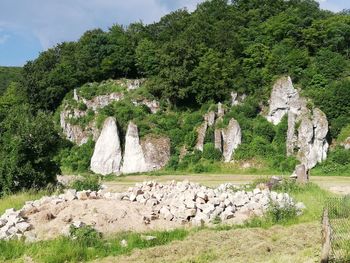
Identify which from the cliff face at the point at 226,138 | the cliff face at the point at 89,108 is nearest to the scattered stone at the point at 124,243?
the cliff face at the point at 226,138

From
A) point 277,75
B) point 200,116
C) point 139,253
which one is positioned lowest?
A: point 139,253

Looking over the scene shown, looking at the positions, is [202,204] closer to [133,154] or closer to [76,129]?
[133,154]

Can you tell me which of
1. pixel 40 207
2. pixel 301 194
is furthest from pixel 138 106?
pixel 40 207

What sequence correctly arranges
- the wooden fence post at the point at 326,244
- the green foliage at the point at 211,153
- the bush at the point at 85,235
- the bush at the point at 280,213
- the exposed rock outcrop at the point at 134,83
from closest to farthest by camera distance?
the wooden fence post at the point at 326,244
the bush at the point at 85,235
the bush at the point at 280,213
the green foliage at the point at 211,153
the exposed rock outcrop at the point at 134,83

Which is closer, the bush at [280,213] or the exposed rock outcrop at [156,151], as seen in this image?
the bush at [280,213]

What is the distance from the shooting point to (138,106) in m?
53.9

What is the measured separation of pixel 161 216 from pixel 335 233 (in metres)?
6.27

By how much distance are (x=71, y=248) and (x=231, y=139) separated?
3598 cm

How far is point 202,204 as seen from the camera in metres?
17.4

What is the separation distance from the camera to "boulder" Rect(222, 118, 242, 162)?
47.3 metres

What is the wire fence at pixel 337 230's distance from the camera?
32.2ft

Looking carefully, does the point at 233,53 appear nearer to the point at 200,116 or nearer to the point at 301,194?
the point at 200,116

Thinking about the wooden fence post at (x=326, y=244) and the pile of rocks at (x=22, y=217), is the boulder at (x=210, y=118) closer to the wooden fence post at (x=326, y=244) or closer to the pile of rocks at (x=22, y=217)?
the pile of rocks at (x=22, y=217)

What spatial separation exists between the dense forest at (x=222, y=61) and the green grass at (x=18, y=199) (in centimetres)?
2586
